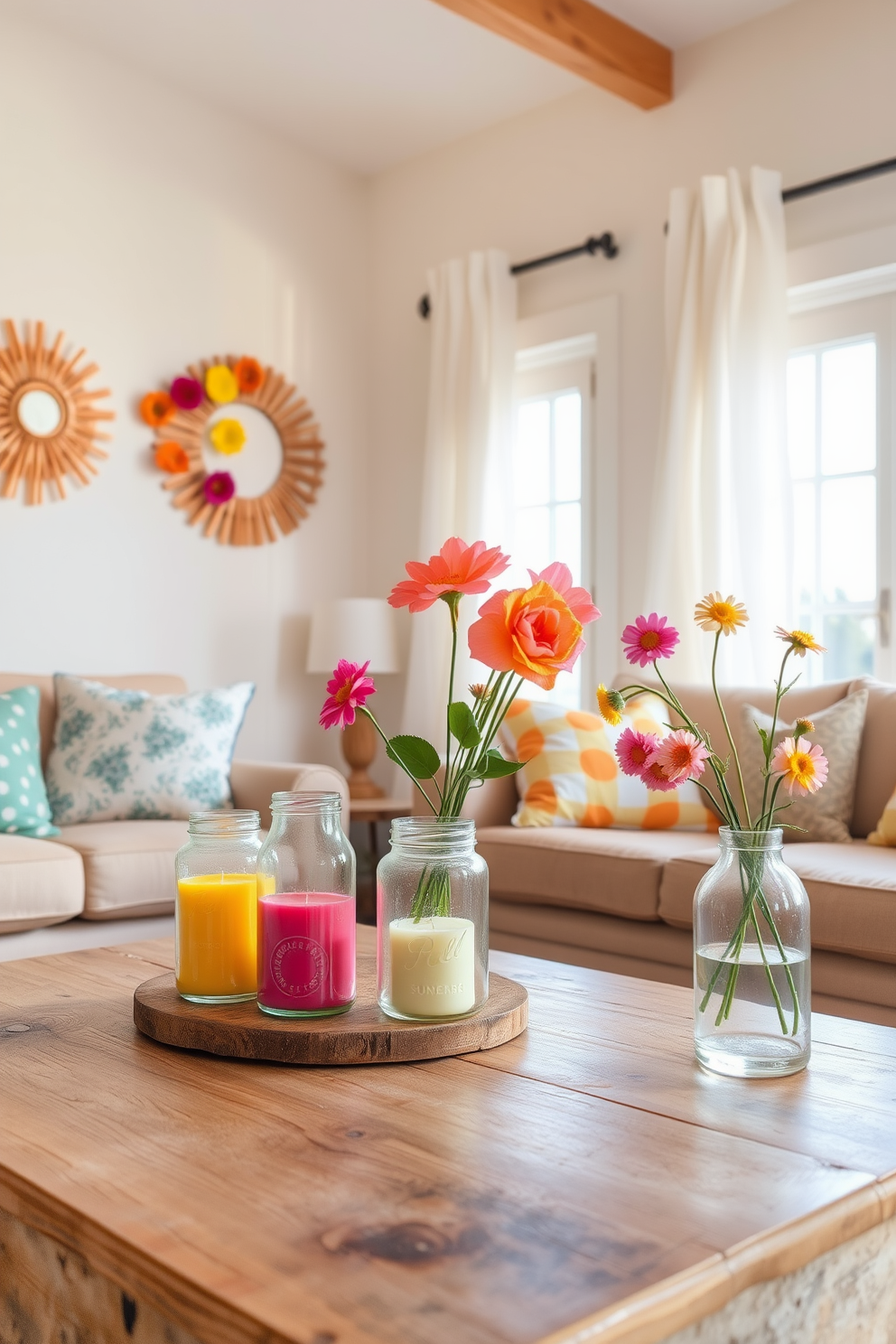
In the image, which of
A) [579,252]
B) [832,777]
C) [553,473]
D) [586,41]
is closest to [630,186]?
[579,252]

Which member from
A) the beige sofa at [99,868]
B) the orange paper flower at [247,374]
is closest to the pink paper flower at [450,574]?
the beige sofa at [99,868]

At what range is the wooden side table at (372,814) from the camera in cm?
383

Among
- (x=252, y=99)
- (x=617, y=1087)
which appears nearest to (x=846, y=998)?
(x=617, y=1087)

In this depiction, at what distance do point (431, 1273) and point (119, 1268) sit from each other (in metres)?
0.21

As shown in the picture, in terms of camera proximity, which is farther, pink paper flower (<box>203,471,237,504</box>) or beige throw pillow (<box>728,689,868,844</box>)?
pink paper flower (<box>203,471,237,504</box>)

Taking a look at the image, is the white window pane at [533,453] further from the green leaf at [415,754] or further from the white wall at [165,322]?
the green leaf at [415,754]

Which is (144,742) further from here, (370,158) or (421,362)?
(370,158)

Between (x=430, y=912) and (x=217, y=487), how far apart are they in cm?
322

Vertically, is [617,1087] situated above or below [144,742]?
below

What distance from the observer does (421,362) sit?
4.58 meters

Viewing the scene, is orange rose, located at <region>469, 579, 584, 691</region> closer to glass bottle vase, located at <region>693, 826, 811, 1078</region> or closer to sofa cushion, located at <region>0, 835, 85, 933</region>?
glass bottle vase, located at <region>693, 826, 811, 1078</region>

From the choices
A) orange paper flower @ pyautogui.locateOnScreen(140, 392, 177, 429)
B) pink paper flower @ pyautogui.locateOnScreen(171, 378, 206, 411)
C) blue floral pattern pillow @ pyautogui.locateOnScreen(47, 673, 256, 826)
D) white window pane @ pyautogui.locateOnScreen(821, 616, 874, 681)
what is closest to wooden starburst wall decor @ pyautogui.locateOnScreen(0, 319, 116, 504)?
orange paper flower @ pyautogui.locateOnScreen(140, 392, 177, 429)

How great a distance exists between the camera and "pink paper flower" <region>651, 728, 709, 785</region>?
1.11 m

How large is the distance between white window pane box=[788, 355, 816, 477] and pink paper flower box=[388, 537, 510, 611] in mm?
2628
